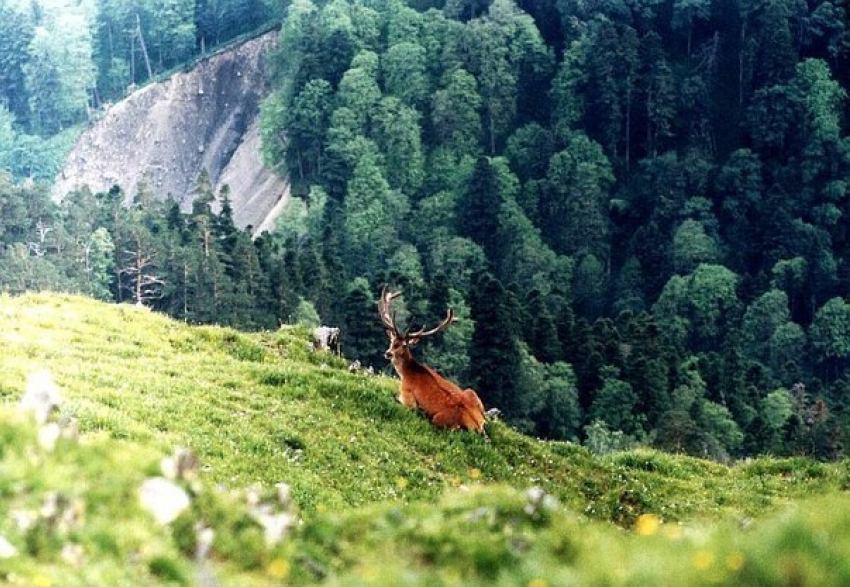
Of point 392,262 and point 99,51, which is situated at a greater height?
point 99,51

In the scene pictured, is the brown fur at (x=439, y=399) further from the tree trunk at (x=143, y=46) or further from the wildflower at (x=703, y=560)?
the tree trunk at (x=143, y=46)

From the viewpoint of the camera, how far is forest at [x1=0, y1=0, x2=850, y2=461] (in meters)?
80.4

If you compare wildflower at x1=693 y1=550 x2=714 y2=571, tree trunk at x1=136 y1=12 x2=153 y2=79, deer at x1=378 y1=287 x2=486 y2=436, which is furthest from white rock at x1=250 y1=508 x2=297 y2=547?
tree trunk at x1=136 y1=12 x2=153 y2=79

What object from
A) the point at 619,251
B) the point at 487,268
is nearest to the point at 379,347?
the point at 487,268

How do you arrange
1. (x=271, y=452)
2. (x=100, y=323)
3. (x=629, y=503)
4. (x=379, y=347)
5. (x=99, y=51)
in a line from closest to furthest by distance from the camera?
(x=271, y=452), (x=629, y=503), (x=100, y=323), (x=379, y=347), (x=99, y=51)

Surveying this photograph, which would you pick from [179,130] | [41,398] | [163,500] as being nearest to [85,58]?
[179,130]

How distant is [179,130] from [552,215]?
67860 millimetres

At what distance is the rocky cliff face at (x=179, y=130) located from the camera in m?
160

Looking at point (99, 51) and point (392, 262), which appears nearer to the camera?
point (392, 262)

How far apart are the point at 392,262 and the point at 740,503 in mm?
92180

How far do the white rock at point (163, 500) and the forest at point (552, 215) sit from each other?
210ft

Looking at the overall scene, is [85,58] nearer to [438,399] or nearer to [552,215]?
[552,215]

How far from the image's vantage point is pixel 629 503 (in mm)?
22000

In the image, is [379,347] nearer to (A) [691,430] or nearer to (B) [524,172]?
(A) [691,430]
